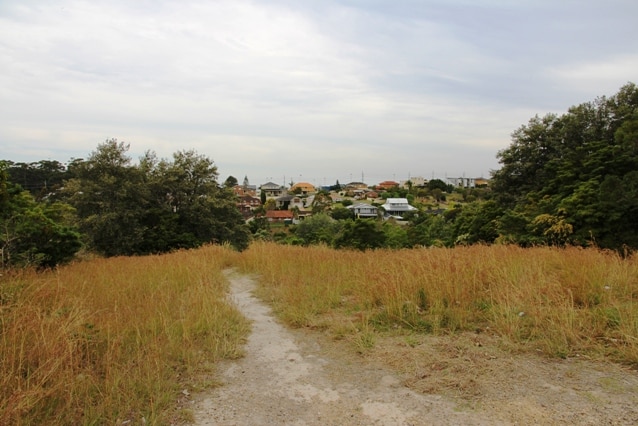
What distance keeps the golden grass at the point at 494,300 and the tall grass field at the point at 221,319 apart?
18 mm

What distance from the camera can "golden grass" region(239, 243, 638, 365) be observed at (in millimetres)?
3850

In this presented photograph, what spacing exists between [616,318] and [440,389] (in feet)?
7.70

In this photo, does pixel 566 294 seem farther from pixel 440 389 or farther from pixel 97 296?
pixel 97 296

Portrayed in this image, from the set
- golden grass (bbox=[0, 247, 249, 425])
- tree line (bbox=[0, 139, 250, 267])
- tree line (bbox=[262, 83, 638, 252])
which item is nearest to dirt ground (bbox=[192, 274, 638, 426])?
golden grass (bbox=[0, 247, 249, 425])

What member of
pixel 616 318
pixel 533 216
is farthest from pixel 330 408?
pixel 533 216

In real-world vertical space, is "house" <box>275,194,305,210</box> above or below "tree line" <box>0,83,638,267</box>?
below

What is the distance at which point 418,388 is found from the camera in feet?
10.4

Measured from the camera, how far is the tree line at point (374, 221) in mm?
13374

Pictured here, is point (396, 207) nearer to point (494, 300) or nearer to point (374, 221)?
point (374, 221)

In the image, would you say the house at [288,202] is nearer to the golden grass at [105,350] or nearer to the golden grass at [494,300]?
the golden grass at [494,300]

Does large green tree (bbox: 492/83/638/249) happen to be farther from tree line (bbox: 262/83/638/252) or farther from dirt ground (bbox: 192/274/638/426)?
dirt ground (bbox: 192/274/638/426)

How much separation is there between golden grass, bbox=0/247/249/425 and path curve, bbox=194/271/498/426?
335 millimetres

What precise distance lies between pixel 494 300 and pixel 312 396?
2895 millimetres

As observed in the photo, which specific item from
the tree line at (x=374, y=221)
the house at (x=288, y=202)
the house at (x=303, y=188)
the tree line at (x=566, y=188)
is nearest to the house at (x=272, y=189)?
the house at (x=303, y=188)
